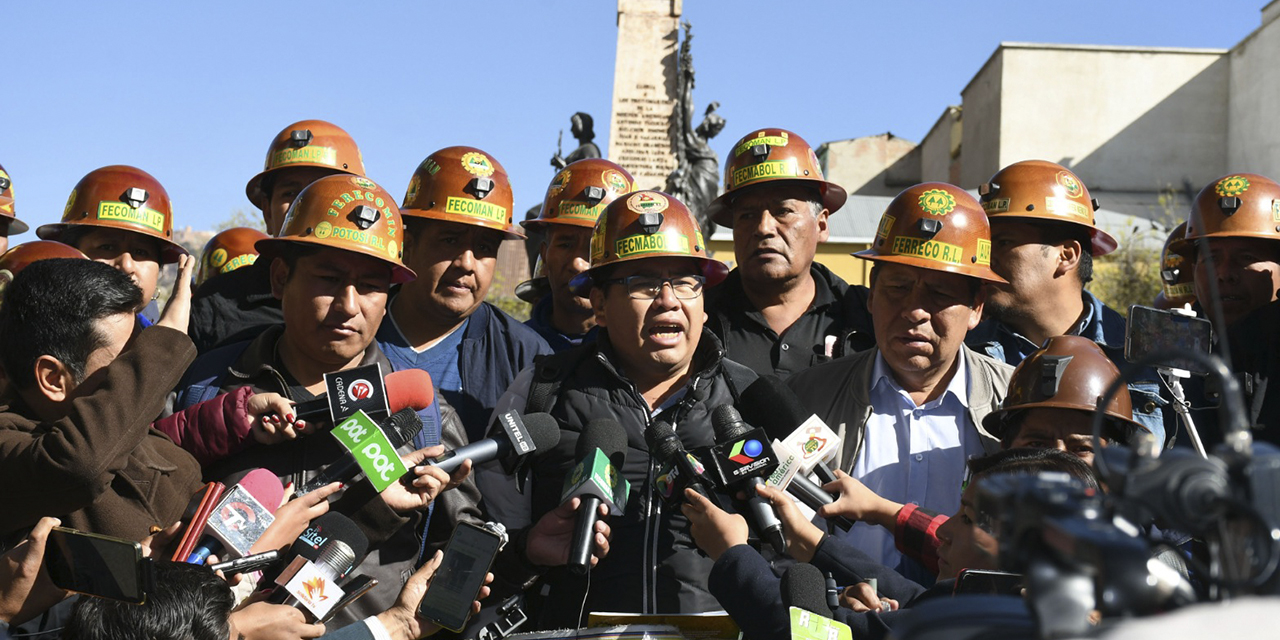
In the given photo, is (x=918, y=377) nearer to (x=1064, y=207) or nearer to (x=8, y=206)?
(x=1064, y=207)

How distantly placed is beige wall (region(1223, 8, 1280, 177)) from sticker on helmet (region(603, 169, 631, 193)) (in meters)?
35.7

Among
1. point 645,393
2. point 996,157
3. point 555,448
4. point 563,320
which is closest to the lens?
point 555,448

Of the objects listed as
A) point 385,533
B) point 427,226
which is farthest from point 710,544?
point 427,226

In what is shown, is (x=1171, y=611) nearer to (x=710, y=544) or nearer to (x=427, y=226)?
(x=710, y=544)

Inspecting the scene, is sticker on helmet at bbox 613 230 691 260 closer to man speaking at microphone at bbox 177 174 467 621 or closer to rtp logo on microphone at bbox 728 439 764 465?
man speaking at microphone at bbox 177 174 467 621

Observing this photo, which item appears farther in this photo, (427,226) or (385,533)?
(427,226)

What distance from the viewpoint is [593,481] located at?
13.0ft

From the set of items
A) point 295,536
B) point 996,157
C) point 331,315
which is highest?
point 996,157

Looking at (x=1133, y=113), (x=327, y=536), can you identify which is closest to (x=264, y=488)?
(x=327, y=536)

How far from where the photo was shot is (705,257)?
5328 millimetres

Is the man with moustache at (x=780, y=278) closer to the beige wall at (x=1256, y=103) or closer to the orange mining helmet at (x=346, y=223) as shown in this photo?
the orange mining helmet at (x=346, y=223)

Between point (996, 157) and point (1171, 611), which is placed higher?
point (996, 157)

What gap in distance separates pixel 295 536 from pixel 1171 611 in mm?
2873

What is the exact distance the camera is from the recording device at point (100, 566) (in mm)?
3096
